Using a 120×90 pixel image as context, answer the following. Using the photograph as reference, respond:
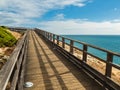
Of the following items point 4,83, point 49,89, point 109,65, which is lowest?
point 49,89

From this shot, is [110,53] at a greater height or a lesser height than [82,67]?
greater

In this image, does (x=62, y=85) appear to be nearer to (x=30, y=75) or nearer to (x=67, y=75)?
(x=67, y=75)

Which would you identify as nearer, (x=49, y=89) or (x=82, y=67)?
(x=49, y=89)

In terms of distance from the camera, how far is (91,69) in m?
6.81

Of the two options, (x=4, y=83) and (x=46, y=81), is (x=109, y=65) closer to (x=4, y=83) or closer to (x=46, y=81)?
(x=46, y=81)

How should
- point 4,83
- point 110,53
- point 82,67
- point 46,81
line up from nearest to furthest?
point 4,83, point 110,53, point 46,81, point 82,67

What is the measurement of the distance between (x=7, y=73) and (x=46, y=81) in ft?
11.3

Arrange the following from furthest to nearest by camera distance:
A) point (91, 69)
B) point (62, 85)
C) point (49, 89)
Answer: point (91, 69), point (62, 85), point (49, 89)

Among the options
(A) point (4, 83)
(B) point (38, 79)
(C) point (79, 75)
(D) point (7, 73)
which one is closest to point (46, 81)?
(B) point (38, 79)

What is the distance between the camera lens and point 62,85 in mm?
5922

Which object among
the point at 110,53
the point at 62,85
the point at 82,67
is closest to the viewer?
the point at 110,53

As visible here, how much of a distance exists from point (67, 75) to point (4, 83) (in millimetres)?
4756

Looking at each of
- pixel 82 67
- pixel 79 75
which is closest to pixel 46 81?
pixel 79 75

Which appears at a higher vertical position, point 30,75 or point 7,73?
point 7,73
